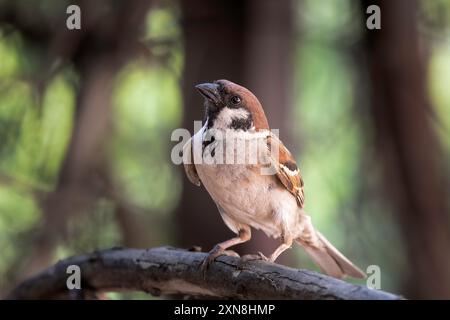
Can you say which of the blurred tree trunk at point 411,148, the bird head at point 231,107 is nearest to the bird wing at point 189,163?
the bird head at point 231,107

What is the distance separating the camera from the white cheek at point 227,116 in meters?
2.16

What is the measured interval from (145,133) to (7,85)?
0.87 metres

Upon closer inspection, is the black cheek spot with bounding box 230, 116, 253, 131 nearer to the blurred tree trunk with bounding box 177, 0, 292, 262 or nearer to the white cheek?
the white cheek

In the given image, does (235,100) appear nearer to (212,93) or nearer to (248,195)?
(212,93)

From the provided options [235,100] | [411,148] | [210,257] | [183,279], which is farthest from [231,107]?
[411,148]

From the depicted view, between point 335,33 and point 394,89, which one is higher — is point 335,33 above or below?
above

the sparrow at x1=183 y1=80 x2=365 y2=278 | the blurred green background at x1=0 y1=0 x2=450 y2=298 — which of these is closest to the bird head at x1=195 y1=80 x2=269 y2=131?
the sparrow at x1=183 y1=80 x2=365 y2=278

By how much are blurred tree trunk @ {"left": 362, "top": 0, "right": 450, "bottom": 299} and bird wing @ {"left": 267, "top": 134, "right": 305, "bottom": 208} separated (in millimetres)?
1318

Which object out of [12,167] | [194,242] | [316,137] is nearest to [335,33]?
[316,137]

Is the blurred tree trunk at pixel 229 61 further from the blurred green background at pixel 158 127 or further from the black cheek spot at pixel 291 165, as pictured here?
the black cheek spot at pixel 291 165
